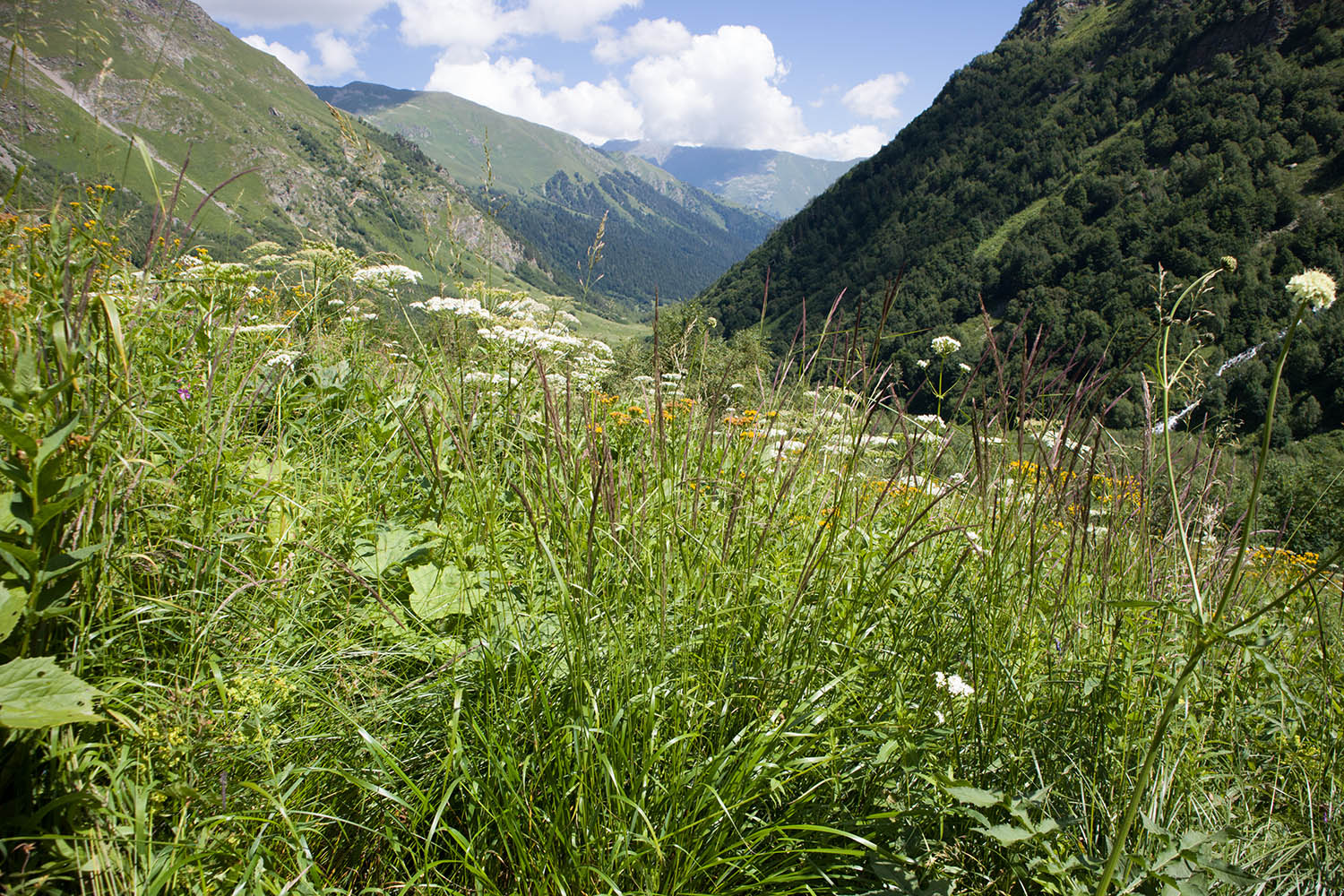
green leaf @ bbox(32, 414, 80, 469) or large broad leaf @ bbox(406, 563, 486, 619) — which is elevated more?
green leaf @ bbox(32, 414, 80, 469)

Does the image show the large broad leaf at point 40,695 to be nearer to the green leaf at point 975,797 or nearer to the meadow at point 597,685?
the meadow at point 597,685

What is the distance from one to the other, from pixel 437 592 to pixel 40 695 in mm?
1014

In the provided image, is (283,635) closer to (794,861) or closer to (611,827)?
(611,827)

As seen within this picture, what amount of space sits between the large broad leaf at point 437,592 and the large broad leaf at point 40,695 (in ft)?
2.81

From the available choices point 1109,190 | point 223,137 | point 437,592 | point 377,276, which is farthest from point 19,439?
point 223,137

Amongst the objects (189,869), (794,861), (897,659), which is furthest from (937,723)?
(189,869)

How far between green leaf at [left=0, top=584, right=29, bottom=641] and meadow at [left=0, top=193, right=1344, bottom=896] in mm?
11

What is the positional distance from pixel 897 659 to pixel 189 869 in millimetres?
1876

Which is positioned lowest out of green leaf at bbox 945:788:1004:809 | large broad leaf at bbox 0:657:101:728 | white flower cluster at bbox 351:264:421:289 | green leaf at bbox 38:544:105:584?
green leaf at bbox 945:788:1004:809

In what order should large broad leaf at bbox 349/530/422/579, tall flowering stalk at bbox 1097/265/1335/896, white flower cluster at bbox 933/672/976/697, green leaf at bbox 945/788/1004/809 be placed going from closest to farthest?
1. tall flowering stalk at bbox 1097/265/1335/896
2. green leaf at bbox 945/788/1004/809
3. white flower cluster at bbox 933/672/976/697
4. large broad leaf at bbox 349/530/422/579

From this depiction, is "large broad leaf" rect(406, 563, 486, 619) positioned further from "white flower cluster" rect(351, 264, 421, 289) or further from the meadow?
"white flower cluster" rect(351, 264, 421, 289)

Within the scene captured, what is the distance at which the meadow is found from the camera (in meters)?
1.37

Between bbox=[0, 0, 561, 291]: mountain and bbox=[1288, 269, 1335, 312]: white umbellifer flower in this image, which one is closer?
bbox=[1288, 269, 1335, 312]: white umbellifer flower

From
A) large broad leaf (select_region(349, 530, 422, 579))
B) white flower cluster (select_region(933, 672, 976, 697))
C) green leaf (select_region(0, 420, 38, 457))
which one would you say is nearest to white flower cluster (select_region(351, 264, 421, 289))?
large broad leaf (select_region(349, 530, 422, 579))
